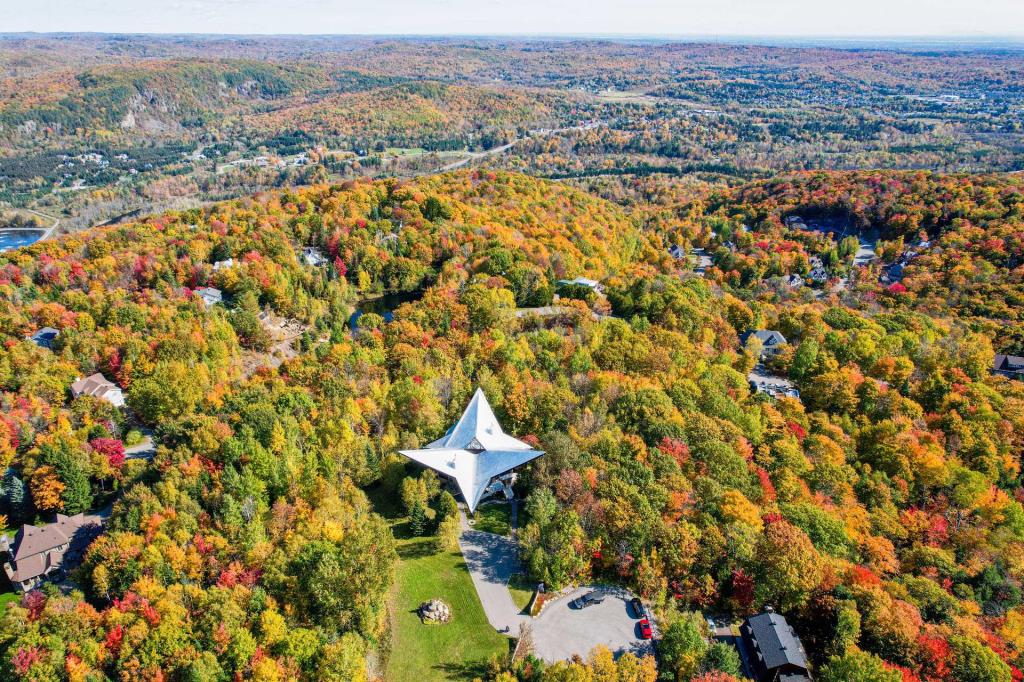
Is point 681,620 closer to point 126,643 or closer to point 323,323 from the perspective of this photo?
point 126,643

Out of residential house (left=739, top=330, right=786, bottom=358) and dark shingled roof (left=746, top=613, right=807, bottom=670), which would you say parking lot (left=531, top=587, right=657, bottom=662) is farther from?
residential house (left=739, top=330, right=786, bottom=358)

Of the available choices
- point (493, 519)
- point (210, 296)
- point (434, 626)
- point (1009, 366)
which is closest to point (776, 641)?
point (434, 626)

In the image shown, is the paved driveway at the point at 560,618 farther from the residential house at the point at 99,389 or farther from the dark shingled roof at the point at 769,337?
the dark shingled roof at the point at 769,337

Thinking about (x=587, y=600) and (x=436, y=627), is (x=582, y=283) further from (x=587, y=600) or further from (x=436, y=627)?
(x=436, y=627)

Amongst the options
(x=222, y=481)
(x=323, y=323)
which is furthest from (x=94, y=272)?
(x=222, y=481)

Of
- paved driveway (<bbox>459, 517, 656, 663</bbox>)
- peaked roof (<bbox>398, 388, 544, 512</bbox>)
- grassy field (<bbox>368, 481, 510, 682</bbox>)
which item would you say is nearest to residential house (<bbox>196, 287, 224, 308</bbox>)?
peaked roof (<bbox>398, 388, 544, 512</bbox>)

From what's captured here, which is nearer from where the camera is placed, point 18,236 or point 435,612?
point 435,612
